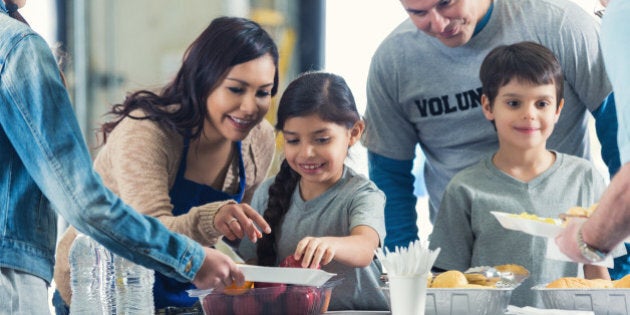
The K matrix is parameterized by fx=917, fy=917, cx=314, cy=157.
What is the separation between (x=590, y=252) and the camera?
4.30 feet

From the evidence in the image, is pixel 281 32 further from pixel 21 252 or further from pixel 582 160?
pixel 21 252

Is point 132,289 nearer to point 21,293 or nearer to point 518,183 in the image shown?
point 21,293

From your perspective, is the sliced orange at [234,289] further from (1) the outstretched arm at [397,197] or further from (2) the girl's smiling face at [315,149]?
(1) the outstretched arm at [397,197]

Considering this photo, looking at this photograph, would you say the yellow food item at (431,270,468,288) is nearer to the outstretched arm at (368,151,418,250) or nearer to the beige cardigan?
the beige cardigan

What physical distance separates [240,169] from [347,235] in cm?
33

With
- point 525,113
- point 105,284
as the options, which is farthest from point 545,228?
point 105,284

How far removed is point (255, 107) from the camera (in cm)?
204

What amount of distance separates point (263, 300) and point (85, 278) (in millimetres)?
299

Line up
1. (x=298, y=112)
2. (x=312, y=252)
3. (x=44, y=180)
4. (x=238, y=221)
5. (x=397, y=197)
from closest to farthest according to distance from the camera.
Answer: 1. (x=44, y=180)
2. (x=312, y=252)
3. (x=238, y=221)
4. (x=298, y=112)
5. (x=397, y=197)

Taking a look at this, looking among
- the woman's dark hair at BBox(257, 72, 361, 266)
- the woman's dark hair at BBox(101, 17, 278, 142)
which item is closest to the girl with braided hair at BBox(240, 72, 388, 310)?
the woman's dark hair at BBox(257, 72, 361, 266)

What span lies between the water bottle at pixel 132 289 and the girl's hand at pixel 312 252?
0.85ft

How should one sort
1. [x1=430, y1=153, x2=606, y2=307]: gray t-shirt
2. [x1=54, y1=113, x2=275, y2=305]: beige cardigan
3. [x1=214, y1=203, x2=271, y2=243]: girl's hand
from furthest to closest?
[x1=430, y1=153, x2=606, y2=307]: gray t-shirt → [x1=54, y1=113, x2=275, y2=305]: beige cardigan → [x1=214, y1=203, x2=271, y2=243]: girl's hand

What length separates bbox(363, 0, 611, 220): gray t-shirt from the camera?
2184mm

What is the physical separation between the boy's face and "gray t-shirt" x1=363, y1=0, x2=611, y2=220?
0.44ft
